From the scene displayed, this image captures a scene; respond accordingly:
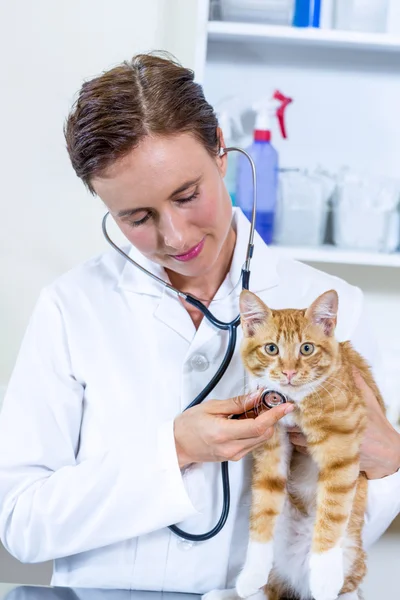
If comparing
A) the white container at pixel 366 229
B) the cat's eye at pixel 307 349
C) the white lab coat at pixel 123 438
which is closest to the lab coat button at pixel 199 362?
the white lab coat at pixel 123 438

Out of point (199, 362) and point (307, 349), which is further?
point (199, 362)

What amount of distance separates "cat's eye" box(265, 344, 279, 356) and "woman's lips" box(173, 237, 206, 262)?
22cm

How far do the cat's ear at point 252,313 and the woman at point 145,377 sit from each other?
4.6 inches

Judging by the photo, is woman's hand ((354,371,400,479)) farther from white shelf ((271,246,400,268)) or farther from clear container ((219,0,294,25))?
clear container ((219,0,294,25))

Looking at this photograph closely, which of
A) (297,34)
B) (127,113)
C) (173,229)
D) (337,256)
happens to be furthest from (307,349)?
(297,34)

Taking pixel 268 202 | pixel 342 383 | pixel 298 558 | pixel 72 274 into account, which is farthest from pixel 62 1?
pixel 298 558

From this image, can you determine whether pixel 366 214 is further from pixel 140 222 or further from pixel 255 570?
pixel 255 570

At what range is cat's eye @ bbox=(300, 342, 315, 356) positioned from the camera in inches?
43.4

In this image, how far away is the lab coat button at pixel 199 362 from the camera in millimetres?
1282

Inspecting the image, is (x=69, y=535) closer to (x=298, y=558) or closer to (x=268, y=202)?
(x=298, y=558)

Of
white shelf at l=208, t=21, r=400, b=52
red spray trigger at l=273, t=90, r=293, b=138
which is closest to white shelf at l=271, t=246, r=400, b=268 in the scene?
red spray trigger at l=273, t=90, r=293, b=138

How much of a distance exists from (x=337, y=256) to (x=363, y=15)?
62 centimetres

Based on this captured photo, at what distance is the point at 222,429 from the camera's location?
1.06 meters

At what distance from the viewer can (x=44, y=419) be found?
4.20 feet
